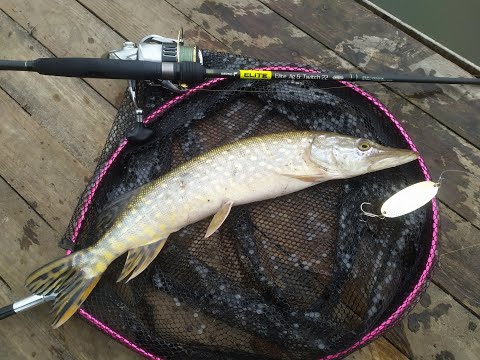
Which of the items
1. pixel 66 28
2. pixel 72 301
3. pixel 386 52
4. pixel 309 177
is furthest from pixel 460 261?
pixel 66 28

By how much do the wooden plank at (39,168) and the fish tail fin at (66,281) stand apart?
43 centimetres

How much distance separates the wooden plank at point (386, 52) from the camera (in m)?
2.21

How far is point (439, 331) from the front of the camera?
6.23 feet

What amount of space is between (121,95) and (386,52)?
1373 mm

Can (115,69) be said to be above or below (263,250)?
above

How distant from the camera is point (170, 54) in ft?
6.15

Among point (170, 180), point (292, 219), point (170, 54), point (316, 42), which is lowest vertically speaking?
point (292, 219)

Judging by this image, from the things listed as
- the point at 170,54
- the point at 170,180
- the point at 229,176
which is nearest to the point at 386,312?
the point at 229,176

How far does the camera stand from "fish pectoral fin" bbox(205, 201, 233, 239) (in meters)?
1.79

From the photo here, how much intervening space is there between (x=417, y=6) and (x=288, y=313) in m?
2.55

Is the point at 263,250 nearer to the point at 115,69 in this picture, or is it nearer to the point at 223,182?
the point at 223,182

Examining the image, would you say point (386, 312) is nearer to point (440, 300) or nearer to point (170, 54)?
point (440, 300)

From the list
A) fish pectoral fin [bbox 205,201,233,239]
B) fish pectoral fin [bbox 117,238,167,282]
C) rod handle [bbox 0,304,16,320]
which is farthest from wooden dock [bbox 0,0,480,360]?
fish pectoral fin [bbox 205,201,233,239]

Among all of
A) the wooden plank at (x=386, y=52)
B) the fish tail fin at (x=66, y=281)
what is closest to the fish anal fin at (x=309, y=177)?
the wooden plank at (x=386, y=52)
